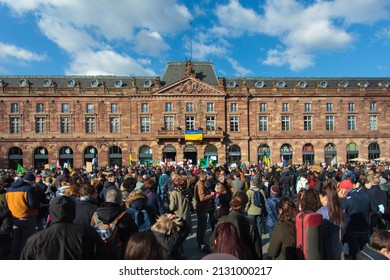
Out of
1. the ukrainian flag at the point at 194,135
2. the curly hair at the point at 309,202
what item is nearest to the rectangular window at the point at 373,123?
the ukrainian flag at the point at 194,135

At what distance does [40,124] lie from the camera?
4066 cm

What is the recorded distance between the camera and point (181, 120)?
41.4m

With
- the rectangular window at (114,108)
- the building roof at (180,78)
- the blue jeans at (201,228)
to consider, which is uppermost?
the building roof at (180,78)

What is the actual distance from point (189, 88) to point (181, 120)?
443 centimetres

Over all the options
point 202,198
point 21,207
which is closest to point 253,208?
point 202,198

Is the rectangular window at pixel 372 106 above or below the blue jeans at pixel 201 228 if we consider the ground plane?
above

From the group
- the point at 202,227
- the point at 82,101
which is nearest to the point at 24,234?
the point at 202,227

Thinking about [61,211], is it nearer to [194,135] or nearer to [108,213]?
[108,213]

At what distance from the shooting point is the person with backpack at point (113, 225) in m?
4.46

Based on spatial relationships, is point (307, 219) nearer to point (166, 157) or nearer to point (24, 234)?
point (24, 234)

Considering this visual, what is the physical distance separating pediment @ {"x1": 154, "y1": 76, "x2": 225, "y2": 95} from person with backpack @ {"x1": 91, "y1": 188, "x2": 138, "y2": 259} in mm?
36976

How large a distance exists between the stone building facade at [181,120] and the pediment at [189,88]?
5.3 inches

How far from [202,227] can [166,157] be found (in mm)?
32596

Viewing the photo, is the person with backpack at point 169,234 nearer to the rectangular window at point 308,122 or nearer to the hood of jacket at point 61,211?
the hood of jacket at point 61,211
